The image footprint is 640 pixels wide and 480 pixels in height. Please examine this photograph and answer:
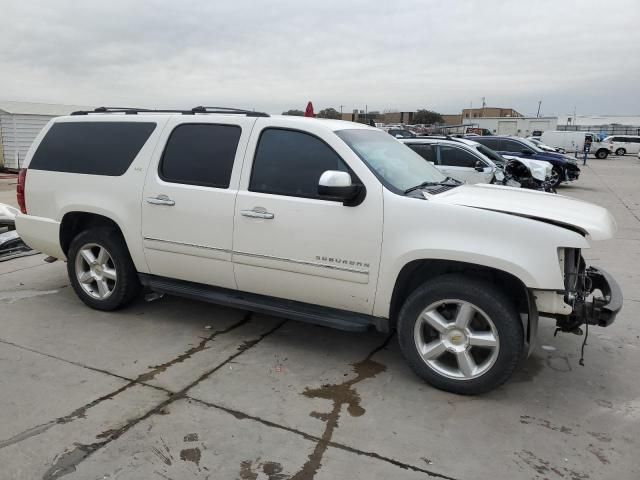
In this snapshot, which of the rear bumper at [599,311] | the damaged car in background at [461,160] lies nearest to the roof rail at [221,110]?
the rear bumper at [599,311]

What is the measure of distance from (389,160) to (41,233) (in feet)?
11.4

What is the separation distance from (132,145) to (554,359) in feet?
13.2

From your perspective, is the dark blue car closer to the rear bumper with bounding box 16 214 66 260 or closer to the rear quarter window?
the rear quarter window

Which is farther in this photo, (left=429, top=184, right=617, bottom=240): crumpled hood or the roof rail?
the roof rail

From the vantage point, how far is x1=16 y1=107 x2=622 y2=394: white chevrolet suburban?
338 centimetres

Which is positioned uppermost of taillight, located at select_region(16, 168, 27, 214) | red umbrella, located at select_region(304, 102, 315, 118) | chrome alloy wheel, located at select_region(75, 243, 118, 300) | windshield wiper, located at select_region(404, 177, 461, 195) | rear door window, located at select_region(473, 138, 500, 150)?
red umbrella, located at select_region(304, 102, 315, 118)

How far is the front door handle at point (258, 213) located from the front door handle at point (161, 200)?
0.71 m

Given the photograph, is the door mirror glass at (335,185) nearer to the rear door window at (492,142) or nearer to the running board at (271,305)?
the running board at (271,305)

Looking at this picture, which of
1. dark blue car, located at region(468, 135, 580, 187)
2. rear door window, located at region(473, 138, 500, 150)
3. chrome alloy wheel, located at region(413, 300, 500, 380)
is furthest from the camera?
rear door window, located at region(473, 138, 500, 150)

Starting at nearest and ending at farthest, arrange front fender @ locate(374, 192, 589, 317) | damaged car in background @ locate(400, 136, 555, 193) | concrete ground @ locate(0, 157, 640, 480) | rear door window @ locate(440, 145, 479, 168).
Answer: concrete ground @ locate(0, 157, 640, 480), front fender @ locate(374, 192, 589, 317), damaged car in background @ locate(400, 136, 555, 193), rear door window @ locate(440, 145, 479, 168)

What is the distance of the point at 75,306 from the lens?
525 cm

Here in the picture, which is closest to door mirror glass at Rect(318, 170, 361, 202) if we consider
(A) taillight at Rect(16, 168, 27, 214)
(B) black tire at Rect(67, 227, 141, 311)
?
(B) black tire at Rect(67, 227, 141, 311)

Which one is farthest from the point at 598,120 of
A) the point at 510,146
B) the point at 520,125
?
the point at 510,146

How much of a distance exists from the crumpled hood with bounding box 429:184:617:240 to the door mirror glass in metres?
0.58
